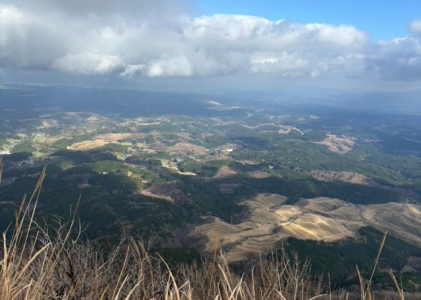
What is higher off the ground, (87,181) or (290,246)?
(290,246)

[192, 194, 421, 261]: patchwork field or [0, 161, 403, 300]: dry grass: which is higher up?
[0, 161, 403, 300]: dry grass

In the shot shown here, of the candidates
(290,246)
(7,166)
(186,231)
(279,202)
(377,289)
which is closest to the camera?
(377,289)

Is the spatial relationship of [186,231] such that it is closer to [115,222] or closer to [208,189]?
[115,222]

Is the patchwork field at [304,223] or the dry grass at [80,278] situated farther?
the patchwork field at [304,223]

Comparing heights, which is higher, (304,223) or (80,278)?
(80,278)

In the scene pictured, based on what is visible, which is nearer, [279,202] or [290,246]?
[290,246]

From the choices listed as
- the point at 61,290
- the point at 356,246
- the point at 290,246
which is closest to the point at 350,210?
the point at 356,246

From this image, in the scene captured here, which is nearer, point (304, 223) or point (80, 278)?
point (80, 278)

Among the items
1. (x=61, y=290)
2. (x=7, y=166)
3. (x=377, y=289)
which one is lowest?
(x=7, y=166)

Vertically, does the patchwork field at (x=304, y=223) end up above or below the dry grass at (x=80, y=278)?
below

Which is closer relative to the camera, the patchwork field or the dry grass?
the dry grass

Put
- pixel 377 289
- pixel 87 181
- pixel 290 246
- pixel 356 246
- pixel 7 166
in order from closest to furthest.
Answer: pixel 377 289, pixel 290 246, pixel 356 246, pixel 87 181, pixel 7 166
